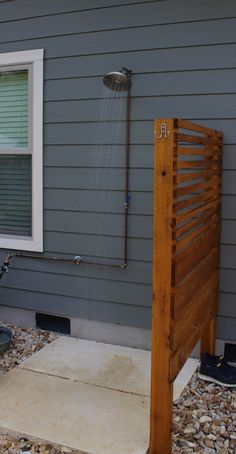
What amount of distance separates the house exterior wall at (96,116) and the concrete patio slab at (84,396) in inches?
12.7

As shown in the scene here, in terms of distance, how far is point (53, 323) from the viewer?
3.67m

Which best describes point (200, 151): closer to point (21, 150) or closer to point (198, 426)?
point (198, 426)

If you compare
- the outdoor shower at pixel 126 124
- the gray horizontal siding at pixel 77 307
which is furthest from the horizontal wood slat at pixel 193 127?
the gray horizontal siding at pixel 77 307

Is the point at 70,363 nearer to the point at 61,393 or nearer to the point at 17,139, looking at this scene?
the point at 61,393

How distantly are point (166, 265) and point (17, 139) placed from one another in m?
2.14

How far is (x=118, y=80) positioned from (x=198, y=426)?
2.14m

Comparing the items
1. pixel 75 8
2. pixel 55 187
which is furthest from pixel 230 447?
pixel 75 8

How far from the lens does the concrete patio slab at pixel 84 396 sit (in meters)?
2.26

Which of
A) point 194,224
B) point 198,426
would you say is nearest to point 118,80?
point 194,224

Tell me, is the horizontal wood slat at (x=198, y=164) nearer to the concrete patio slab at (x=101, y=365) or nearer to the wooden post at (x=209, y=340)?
the wooden post at (x=209, y=340)

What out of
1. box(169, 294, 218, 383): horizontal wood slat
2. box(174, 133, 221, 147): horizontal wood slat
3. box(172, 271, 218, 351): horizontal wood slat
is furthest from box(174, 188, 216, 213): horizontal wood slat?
box(169, 294, 218, 383): horizontal wood slat

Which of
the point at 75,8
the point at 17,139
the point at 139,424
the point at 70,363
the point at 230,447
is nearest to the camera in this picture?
the point at 230,447

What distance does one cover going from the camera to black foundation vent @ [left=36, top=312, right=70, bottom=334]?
3.61 m

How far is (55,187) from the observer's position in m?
3.50
